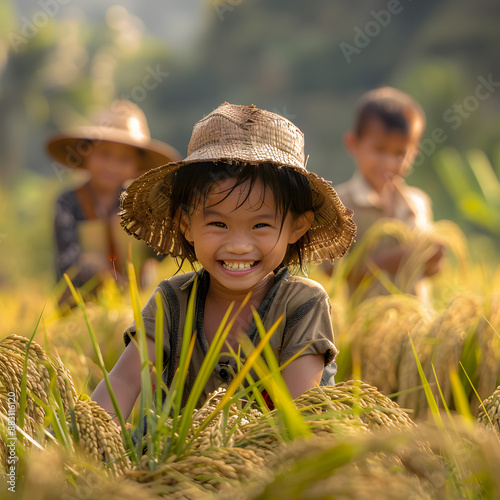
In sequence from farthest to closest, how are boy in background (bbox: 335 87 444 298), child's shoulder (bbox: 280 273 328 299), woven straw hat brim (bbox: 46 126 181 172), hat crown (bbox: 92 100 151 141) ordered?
hat crown (bbox: 92 100 151 141), woven straw hat brim (bbox: 46 126 181 172), boy in background (bbox: 335 87 444 298), child's shoulder (bbox: 280 273 328 299)

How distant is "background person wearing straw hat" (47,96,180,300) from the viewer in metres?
2.86

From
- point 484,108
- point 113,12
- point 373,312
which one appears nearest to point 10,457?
point 373,312

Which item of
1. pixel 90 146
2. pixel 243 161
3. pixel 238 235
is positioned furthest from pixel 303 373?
pixel 90 146

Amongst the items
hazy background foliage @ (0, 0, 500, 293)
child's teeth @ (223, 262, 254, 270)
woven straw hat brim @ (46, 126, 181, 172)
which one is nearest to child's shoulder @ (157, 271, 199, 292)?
child's teeth @ (223, 262, 254, 270)

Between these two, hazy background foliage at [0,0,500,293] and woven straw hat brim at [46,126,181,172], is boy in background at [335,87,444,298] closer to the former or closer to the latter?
woven straw hat brim at [46,126,181,172]

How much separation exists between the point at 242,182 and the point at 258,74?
24.9 meters

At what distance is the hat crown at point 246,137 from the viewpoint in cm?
112

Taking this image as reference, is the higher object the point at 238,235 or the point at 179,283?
the point at 238,235

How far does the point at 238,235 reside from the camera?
1.13m

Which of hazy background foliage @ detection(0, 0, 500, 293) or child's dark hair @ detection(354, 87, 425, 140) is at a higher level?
hazy background foliage @ detection(0, 0, 500, 293)

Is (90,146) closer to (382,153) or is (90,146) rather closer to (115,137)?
(115,137)

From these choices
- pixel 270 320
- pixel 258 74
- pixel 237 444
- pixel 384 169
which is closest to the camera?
pixel 237 444

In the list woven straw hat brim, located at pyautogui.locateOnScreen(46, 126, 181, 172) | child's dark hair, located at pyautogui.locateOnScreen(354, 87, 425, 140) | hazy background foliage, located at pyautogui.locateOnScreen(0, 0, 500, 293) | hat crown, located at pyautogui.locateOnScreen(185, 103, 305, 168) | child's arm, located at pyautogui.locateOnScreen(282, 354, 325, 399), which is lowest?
child's arm, located at pyautogui.locateOnScreen(282, 354, 325, 399)

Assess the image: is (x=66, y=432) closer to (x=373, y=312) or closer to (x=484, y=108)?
(x=373, y=312)
